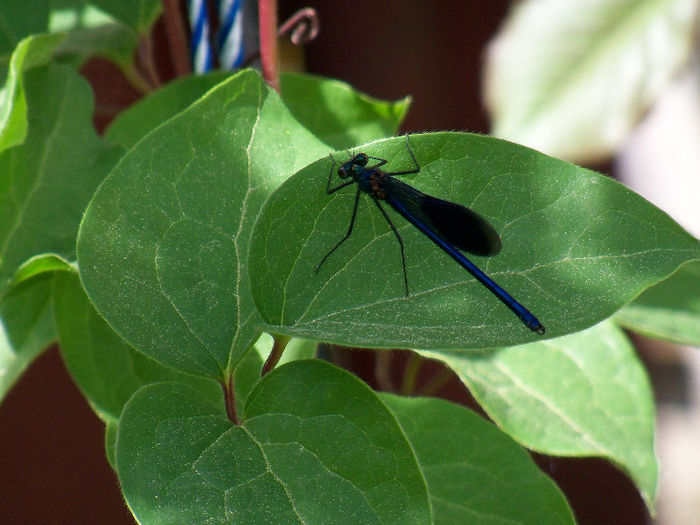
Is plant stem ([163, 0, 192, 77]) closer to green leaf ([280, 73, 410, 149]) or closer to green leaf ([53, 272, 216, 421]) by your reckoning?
green leaf ([280, 73, 410, 149])

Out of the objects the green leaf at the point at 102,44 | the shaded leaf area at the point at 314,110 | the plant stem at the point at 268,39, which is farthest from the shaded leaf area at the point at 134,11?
the plant stem at the point at 268,39

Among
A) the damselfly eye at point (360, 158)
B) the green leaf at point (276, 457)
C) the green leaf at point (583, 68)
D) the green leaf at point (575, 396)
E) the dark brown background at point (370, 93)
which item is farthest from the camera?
the dark brown background at point (370, 93)

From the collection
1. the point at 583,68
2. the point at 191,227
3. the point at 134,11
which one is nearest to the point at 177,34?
the point at 134,11

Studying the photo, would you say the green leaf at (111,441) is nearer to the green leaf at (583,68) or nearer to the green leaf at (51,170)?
the green leaf at (51,170)

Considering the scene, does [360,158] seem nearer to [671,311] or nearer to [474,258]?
[474,258]

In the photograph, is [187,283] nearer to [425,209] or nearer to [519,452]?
[425,209]

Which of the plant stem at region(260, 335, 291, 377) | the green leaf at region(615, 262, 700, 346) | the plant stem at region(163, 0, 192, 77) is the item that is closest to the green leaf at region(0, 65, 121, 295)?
the plant stem at region(163, 0, 192, 77)
